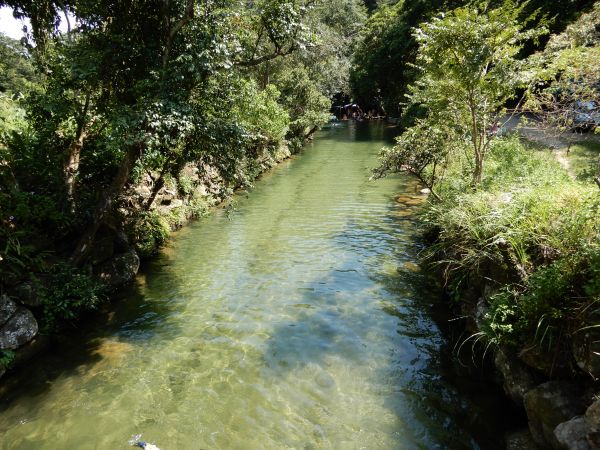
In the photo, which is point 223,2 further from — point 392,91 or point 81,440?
point 392,91

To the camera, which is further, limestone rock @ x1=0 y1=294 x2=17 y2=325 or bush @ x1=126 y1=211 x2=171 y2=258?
bush @ x1=126 y1=211 x2=171 y2=258

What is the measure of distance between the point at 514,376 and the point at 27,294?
29.6 ft

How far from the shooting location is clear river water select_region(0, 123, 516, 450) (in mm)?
5914

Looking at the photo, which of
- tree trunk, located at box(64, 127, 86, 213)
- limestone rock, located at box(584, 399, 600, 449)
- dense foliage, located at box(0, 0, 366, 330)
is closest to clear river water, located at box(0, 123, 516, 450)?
dense foliage, located at box(0, 0, 366, 330)

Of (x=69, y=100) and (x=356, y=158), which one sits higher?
(x=69, y=100)

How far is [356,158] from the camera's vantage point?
3094cm

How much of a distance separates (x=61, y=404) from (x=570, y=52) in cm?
1470

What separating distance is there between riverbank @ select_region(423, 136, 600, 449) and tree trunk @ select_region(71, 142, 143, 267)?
7702mm

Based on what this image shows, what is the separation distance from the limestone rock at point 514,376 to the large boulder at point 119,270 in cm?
915

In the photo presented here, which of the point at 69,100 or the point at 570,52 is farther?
the point at 570,52

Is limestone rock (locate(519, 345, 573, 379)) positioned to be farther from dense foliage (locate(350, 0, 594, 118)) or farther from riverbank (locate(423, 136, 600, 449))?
dense foliage (locate(350, 0, 594, 118))

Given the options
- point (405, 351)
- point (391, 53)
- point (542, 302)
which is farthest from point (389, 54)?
point (542, 302)

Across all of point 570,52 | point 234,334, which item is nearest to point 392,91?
point 570,52

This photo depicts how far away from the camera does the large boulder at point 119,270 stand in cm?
1024
